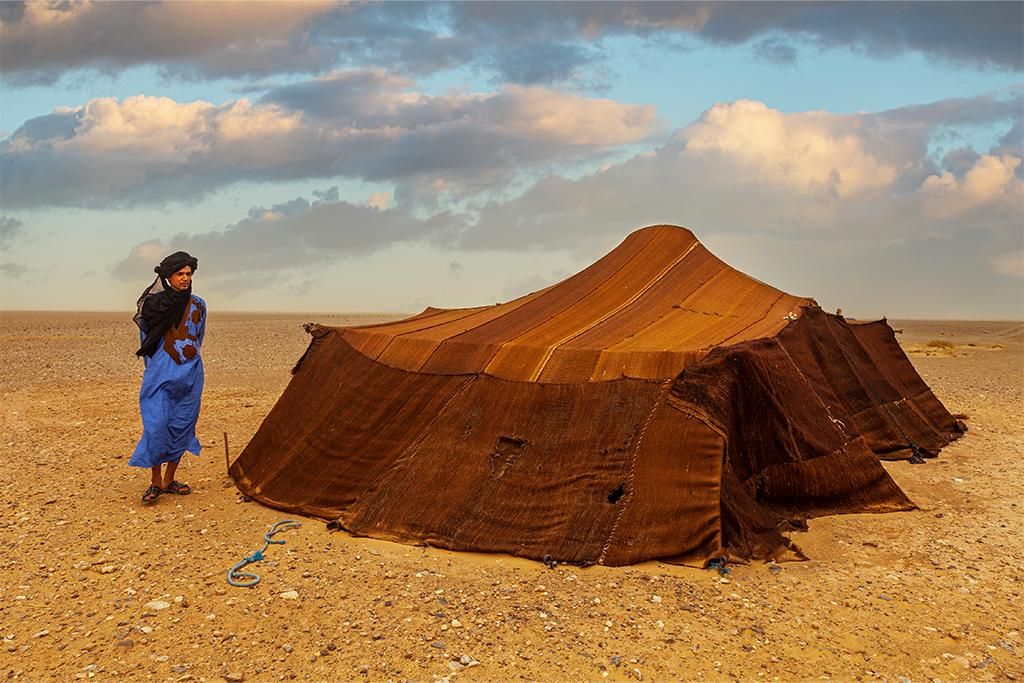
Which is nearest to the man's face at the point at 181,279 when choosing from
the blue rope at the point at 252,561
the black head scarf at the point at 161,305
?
the black head scarf at the point at 161,305

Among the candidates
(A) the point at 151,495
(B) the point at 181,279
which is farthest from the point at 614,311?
(A) the point at 151,495

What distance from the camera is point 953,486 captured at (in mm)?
8117

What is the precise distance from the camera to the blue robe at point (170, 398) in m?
7.24

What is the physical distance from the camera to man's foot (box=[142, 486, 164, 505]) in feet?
24.1

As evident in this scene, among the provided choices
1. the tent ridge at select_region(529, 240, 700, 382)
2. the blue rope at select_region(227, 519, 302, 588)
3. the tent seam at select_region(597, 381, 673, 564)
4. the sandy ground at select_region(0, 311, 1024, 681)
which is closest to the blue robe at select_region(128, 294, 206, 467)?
the sandy ground at select_region(0, 311, 1024, 681)

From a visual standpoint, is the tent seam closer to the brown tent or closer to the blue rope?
the brown tent

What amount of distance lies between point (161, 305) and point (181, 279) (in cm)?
26

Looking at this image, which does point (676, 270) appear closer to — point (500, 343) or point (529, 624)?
point (500, 343)

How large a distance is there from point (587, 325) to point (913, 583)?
312 centimetres

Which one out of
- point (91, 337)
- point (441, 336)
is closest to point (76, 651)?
point (441, 336)

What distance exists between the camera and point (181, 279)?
7309mm

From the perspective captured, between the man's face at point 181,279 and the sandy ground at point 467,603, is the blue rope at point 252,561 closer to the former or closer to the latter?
the sandy ground at point 467,603

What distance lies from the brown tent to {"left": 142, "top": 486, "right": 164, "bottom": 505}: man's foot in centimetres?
68

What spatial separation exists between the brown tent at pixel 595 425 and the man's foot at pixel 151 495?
26.7 inches
